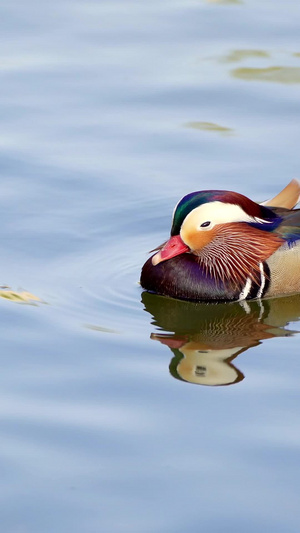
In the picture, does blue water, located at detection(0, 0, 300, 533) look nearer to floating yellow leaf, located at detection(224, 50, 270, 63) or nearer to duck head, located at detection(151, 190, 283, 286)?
floating yellow leaf, located at detection(224, 50, 270, 63)

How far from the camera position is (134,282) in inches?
305

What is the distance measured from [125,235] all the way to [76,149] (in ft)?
4.42

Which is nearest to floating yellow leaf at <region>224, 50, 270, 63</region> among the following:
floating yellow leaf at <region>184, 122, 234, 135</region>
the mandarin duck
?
floating yellow leaf at <region>184, 122, 234, 135</region>

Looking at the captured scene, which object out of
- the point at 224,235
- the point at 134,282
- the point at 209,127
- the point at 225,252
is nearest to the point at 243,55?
the point at 209,127

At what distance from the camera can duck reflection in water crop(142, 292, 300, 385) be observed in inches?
250

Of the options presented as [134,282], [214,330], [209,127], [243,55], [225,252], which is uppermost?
[243,55]

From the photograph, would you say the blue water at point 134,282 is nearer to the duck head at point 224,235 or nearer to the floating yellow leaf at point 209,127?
the floating yellow leaf at point 209,127

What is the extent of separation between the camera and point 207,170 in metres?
9.10

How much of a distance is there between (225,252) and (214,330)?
96 cm

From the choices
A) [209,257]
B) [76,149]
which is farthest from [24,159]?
[209,257]

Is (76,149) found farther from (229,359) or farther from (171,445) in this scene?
(171,445)

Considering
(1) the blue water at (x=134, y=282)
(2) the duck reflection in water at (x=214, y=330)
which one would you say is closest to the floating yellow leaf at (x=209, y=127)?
(1) the blue water at (x=134, y=282)

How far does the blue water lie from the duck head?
35 cm

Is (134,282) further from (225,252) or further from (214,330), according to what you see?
(214,330)
